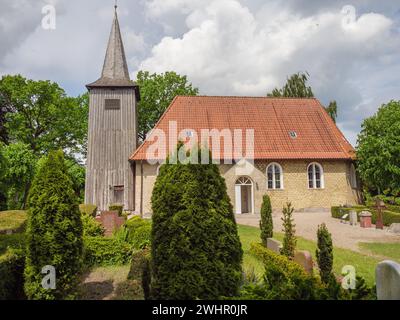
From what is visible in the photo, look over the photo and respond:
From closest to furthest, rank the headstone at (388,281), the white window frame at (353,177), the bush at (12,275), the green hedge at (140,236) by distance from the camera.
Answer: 1. the headstone at (388,281)
2. the bush at (12,275)
3. the green hedge at (140,236)
4. the white window frame at (353,177)

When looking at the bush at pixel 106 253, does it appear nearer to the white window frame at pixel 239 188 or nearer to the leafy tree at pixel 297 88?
the white window frame at pixel 239 188

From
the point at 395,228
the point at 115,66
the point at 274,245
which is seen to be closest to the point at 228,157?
the point at 395,228

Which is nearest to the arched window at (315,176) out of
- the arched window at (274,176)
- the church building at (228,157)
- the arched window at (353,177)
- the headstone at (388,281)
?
the church building at (228,157)

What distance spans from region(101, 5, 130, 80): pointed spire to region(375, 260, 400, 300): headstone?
2425cm

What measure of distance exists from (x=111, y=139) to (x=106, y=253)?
603 inches

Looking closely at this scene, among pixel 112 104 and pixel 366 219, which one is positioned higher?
pixel 112 104

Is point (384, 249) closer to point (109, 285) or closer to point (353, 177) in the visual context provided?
point (109, 285)

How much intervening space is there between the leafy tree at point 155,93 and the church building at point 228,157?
1015 cm

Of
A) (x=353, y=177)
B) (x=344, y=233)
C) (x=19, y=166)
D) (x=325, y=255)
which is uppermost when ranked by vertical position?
(x=19, y=166)

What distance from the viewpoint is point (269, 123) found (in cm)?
2473

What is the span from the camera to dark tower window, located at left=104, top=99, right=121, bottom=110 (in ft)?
78.6

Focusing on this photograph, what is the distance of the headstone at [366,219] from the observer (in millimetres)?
16156

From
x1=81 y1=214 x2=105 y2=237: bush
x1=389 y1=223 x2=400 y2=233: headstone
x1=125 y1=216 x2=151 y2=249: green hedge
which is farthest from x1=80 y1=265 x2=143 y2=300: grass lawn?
x1=389 y1=223 x2=400 y2=233: headstone

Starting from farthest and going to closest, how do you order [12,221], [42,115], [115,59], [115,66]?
1. [42,115]
2. [115,59]
3. [115,66]
4. [12,221]
